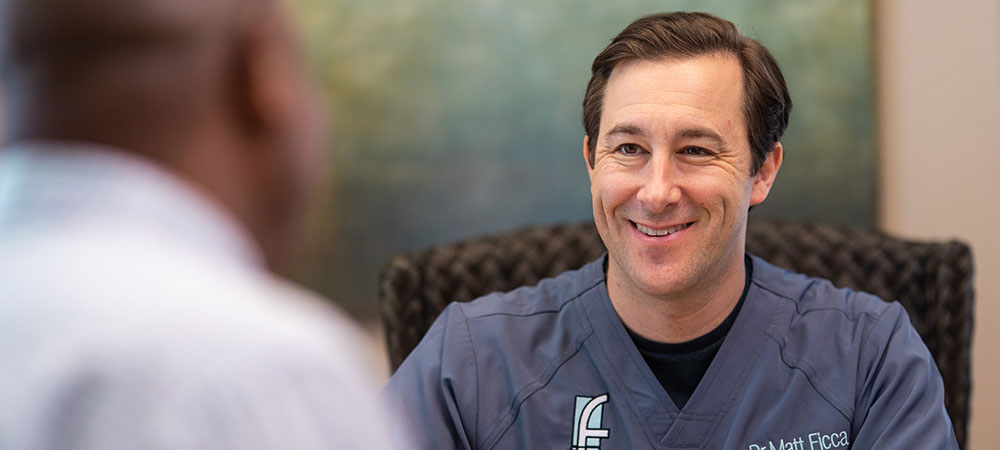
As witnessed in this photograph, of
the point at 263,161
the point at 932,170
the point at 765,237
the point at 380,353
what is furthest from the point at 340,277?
the point at 263,161

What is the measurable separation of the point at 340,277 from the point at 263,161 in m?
1.94

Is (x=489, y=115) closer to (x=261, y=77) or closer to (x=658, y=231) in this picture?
(x=658, y=231)

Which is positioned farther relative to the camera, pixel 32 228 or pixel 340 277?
pixel 340 277

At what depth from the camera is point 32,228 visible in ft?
1.64

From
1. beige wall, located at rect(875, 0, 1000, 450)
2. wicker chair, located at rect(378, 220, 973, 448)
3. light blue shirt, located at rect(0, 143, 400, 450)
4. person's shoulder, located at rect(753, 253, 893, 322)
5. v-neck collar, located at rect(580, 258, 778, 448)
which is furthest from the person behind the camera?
beige wall, located at rect(875, 0, 1000, 450)

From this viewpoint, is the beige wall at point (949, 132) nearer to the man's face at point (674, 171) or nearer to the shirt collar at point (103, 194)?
the man's face at point (674, 171)

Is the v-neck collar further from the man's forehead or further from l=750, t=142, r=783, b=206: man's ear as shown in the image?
the man's forehead

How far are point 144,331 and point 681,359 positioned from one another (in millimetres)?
1156

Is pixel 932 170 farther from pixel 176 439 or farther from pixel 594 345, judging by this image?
pixel 176 439

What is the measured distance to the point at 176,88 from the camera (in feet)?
1.61

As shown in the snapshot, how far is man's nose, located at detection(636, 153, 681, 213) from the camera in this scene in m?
1.44

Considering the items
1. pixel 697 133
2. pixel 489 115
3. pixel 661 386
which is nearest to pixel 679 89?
pixel 697 133

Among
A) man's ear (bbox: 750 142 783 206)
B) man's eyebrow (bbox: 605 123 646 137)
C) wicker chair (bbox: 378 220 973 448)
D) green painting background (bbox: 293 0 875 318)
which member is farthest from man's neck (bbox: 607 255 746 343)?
green painting background (bbox: 293 0 875 318)

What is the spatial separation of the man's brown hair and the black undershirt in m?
0.28
